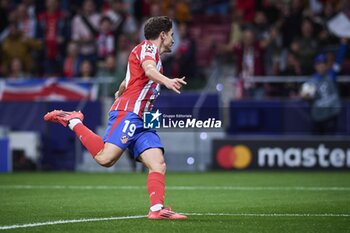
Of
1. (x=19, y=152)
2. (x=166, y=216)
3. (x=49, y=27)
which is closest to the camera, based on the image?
(x=166, y=216)

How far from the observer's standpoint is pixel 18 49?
21.8 meters

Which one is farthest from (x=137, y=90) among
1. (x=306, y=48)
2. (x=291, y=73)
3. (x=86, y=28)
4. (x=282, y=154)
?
(x=86, y=28)

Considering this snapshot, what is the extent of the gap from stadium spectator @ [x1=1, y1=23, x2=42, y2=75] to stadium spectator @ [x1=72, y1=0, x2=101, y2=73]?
39.7 inches

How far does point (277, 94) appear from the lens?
64.5ft

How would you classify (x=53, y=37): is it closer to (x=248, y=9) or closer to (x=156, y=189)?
(x=248, y=9)

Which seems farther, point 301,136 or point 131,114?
point 301,136

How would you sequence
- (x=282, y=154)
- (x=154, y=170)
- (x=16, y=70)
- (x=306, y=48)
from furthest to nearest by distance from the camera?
1. (x=16, y=70)
2. (x=306, y=48)
3. (x=282, y=154)
4. (x=154, y=170)

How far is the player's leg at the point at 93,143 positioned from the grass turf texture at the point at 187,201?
643 millimetres

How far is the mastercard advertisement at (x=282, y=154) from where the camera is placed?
58.9ft

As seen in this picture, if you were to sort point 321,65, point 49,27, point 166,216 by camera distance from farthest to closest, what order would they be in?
point 49,27 < point 321,65 < point 166,216

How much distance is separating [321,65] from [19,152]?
6655mm

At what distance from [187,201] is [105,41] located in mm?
10142

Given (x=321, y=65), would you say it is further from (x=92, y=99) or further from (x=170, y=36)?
(x=170, y=36)

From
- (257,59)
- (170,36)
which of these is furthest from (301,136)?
(170,36)
